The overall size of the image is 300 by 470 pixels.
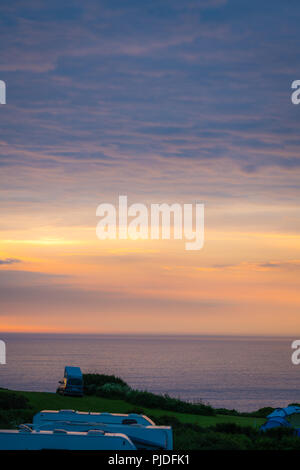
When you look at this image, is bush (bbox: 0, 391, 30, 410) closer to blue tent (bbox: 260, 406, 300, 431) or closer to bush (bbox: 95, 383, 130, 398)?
bush (bbox: 95, 383, 130, 398)

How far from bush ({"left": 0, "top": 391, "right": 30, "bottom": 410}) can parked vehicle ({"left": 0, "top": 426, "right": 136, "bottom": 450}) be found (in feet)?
36.2

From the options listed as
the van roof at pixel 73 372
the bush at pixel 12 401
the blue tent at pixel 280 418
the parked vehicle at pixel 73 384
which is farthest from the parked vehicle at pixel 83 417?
the van roof at pixel 73 372

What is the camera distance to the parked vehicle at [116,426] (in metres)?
11.1

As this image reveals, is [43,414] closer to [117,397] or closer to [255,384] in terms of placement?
[117,397]

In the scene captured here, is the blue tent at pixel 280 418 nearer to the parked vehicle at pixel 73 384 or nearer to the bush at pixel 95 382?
the parked vehicle at pixel 73 384

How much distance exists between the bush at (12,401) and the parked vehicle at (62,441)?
11023mm

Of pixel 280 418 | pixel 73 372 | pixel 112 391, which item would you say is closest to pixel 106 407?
pixel 112 391

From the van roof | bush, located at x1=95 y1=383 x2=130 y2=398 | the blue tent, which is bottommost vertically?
the blue tent

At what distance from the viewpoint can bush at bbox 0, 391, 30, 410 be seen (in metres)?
20.5

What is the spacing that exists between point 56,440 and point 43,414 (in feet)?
9.48

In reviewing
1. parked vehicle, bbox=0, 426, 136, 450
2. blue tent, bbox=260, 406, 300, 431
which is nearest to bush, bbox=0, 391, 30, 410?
blue tent, bbox=260, 406, 300, 431

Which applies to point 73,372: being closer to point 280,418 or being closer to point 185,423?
point 185,423
